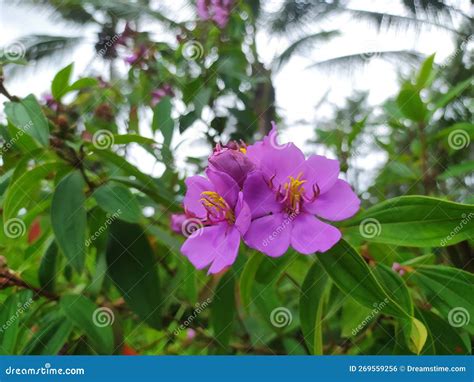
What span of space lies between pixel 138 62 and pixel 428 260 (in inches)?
34.3


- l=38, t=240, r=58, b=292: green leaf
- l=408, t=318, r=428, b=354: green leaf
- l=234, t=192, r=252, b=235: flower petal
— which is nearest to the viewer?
l=234, t=192, r=252, b=235: flower petal

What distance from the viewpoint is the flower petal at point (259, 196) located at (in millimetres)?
605

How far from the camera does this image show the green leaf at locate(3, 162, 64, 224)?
87 cm

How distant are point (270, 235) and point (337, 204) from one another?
0.10 m

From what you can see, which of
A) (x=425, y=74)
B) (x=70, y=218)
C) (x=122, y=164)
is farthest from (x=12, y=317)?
(x=425, y=74)

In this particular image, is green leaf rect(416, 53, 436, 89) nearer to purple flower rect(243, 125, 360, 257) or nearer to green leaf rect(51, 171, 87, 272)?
purple flower rect(243, 125, 360, 257)

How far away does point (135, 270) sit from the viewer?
3.04ft

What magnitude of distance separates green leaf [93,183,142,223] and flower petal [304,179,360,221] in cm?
33

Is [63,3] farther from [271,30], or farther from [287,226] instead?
[287,226]

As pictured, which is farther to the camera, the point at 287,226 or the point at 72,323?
the point at 72,323

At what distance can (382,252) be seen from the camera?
81 cm

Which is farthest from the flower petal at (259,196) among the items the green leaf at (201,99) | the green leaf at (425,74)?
the green leaf at (425,74)

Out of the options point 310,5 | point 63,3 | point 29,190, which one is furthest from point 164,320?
Answer: point 310,5

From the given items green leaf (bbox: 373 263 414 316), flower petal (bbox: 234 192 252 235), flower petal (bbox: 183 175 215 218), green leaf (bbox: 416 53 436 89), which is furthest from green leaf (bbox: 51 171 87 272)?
green leaf (bbox: 416 53 436 89)
